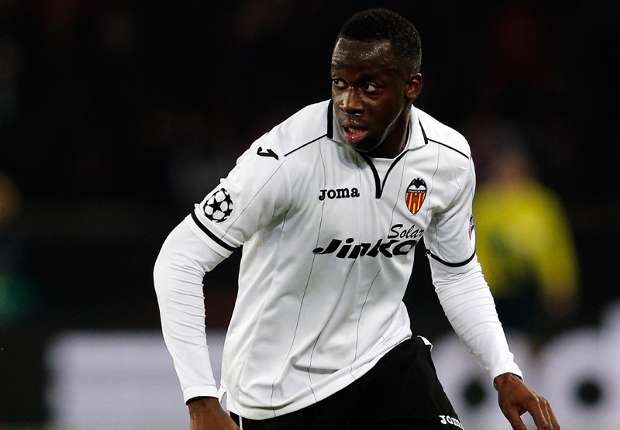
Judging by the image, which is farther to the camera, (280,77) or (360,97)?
(280,77)

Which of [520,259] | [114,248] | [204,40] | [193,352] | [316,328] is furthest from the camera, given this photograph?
[204,40]

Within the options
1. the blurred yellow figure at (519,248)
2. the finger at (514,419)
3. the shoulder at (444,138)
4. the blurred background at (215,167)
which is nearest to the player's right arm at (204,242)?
the shoulder at (444,138)

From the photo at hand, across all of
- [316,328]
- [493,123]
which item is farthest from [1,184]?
[316,328]

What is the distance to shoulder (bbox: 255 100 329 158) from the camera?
371 cm

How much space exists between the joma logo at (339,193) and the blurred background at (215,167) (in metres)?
4.78

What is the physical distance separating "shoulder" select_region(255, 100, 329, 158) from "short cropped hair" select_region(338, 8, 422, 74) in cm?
27

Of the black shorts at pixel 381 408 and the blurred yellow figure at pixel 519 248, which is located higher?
the black shorts at pixel 381 408

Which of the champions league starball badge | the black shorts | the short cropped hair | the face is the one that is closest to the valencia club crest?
the face

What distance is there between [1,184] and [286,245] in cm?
655

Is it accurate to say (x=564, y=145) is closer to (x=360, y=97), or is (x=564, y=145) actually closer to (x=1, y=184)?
(x=1, y=184)

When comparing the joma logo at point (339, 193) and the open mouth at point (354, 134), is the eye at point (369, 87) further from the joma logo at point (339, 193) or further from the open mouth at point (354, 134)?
the joma logo at point (339, 193)

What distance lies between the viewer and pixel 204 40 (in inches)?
437

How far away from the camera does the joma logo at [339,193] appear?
377 cm

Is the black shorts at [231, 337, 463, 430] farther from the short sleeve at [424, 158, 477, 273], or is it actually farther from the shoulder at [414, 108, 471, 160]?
the shoulder at [414, 108, 471, 160]
